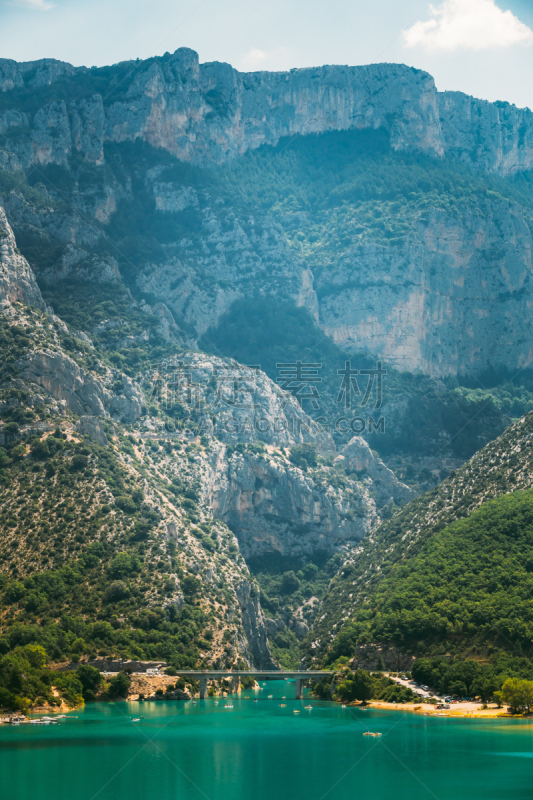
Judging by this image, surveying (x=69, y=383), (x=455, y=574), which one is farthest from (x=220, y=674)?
(x=69, y=383)

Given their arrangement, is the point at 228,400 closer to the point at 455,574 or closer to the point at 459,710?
the point at 455,574

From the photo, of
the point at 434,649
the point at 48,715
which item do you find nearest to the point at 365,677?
the point at 434,649

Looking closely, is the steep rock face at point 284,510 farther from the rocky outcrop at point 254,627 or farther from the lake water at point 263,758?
the lake water at point 263,758

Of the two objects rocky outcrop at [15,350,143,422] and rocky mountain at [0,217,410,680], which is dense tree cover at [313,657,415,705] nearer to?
rocky mountain at [0,217,410,680]

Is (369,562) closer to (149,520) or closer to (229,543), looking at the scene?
(229,543)

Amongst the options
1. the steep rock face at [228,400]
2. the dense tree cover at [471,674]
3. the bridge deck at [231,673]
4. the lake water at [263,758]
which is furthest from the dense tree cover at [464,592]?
the steep rock face at [228,400]

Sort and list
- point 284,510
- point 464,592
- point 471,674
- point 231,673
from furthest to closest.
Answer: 1. point 284,510
2. point 231,673
3. point 464,592
4. point 471,674
